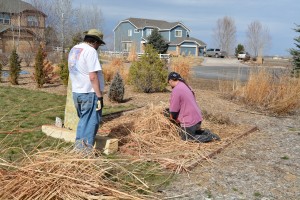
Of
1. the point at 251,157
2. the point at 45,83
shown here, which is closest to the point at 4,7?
the point at 45,83

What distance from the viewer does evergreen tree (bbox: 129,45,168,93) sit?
1167cm

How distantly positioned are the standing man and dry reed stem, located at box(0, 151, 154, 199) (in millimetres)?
1282

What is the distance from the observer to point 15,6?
1247 inches

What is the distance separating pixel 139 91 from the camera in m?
11.9

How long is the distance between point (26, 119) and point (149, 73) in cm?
760

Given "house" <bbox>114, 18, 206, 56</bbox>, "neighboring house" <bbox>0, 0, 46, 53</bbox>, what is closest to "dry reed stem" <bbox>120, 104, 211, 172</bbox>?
"neighboring house" <bbox>0, 0, 46, 53</bbox>

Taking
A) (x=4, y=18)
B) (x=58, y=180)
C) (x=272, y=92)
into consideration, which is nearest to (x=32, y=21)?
(x=4, y=18)

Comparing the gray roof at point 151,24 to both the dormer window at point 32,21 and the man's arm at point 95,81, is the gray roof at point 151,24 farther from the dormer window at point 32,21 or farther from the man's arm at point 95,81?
the man's arm at point 95,81

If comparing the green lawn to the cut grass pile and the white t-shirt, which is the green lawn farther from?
the white t-shirt

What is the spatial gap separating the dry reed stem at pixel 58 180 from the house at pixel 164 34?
187 feet

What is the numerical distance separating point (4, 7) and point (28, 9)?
15.2 ft

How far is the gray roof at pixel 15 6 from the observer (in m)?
30.8

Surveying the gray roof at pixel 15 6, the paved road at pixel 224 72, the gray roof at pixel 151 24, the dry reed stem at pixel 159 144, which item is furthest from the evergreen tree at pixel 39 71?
the gray roof at pixel 151 24

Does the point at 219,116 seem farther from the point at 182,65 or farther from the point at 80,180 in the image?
the point at 182,65
